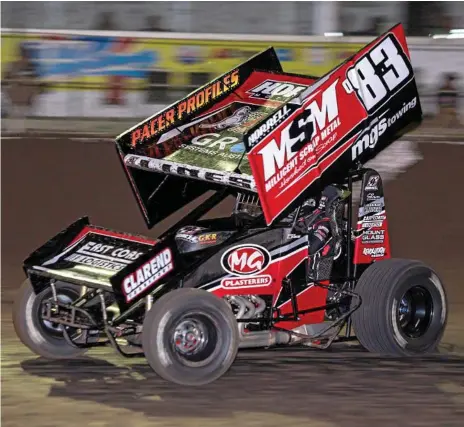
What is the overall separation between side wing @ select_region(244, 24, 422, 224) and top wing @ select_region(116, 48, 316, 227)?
28cm

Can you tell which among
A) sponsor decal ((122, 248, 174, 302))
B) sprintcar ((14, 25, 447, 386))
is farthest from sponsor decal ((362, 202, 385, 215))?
sponsor decal ((122, 248, 174, 302))

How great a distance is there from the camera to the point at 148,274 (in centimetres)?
711

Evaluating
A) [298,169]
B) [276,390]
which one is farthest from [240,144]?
[276,390]

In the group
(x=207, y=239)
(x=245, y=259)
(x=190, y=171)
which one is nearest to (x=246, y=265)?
(x=245, y=259)

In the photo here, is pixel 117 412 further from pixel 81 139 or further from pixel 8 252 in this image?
pixel 81 139

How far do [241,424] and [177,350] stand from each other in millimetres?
950

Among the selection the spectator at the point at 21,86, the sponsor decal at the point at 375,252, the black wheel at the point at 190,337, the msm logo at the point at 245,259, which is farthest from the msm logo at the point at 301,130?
the spectator at the point at 21,86

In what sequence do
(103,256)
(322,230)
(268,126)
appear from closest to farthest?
(268,126) < (103,256) < (322,230)

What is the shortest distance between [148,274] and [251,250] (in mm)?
757

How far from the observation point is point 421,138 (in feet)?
47.5

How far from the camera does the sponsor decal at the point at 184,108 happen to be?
26.8ft

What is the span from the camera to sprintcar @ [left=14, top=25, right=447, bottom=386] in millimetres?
7074

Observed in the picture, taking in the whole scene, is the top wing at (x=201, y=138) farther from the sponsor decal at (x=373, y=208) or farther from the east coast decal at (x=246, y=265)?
the sponsor decal at (x=373, y=208)

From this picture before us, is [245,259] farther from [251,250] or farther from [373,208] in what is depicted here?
[373,208]
